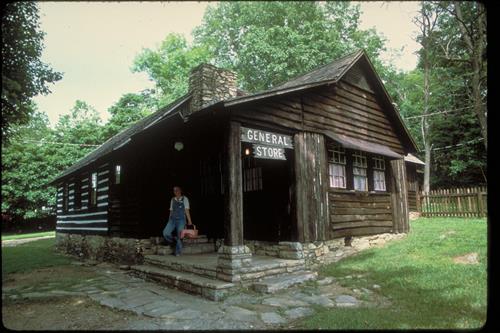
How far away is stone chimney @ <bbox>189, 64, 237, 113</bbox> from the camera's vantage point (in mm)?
12406

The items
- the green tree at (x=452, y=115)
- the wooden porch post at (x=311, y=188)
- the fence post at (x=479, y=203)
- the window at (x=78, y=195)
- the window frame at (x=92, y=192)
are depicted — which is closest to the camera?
the wooden porch post at (x=311, y=188)

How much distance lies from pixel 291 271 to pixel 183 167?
545cm

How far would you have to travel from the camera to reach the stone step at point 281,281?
23.2 feet

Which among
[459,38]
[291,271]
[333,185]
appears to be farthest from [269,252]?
[459,38]

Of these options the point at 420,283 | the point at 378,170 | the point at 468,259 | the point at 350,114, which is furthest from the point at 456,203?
the point at 420,283

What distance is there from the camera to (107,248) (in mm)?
12836

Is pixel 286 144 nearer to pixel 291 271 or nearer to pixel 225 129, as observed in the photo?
pixel 225 129

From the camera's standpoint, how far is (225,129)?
7891 mm

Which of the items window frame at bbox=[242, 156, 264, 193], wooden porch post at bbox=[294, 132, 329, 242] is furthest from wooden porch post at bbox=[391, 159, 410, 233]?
window frame at bbox=[242, 156, 264, 193]

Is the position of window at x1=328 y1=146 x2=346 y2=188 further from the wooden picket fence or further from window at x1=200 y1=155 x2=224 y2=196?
the wooden picket fence

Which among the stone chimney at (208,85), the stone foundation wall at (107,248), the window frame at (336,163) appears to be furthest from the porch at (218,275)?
the stone chimney at (208,85)

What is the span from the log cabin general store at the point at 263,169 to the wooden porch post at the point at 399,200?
1.6 inches

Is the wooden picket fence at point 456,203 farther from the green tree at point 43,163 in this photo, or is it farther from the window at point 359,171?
the green tree at point 43,163

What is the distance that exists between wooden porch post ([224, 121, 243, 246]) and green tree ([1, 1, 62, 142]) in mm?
3818
